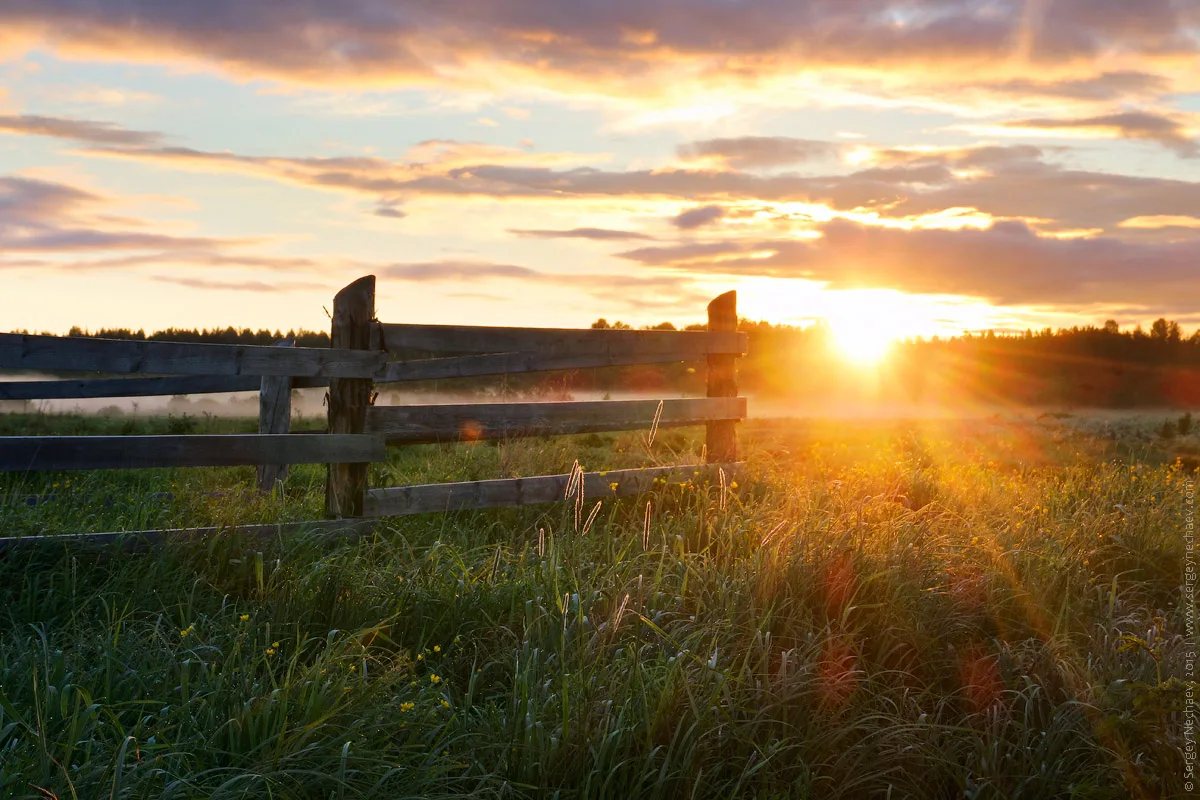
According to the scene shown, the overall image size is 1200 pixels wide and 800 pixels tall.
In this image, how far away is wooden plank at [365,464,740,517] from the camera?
639cm

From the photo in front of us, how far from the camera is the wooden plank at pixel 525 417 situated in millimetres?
6566

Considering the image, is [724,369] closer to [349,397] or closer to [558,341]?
[558,341]

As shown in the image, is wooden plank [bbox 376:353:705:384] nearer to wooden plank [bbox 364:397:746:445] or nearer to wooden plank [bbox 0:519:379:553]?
wooden plank [bbox 364:397:746:445]

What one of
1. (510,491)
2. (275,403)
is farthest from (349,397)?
(275,403)

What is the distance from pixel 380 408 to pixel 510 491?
3.92 ft

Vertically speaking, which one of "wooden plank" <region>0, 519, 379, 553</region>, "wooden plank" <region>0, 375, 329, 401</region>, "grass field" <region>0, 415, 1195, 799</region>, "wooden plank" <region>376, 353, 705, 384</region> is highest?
"wooden plank" <region>376, 353, 705, 384</region>

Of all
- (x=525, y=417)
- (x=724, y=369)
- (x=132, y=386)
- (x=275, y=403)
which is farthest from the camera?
(x=132, y=386)

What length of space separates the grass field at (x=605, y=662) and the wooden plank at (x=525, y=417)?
28.1 inches

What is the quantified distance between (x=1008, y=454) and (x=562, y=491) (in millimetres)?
8524

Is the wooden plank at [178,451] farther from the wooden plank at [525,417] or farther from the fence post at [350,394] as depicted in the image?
the wooden plank at [525,417]

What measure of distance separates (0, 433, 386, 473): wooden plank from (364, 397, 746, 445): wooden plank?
0.91 ft

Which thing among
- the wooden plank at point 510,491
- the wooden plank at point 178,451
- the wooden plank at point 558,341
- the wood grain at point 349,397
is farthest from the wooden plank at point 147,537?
the wooden plank at point 558,341

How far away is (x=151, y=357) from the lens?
5535 mm

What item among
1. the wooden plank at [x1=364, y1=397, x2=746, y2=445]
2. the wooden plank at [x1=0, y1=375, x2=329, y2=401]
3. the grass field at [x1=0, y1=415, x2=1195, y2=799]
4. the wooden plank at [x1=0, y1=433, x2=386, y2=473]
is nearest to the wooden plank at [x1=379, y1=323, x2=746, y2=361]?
the wooden plank at [x1=364, y1=397, x2=746, y2=445]
